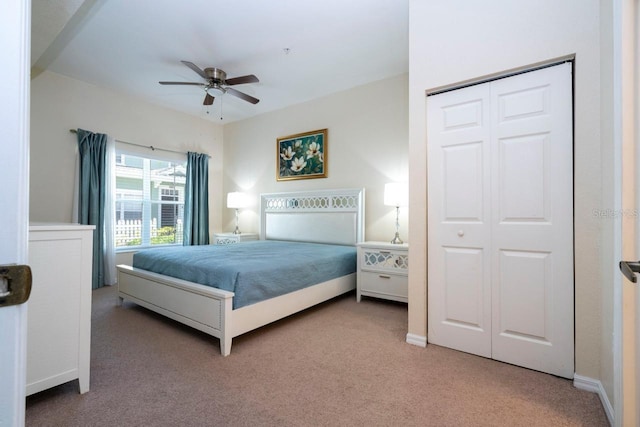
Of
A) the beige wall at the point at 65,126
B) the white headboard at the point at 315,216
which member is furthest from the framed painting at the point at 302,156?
the beige wall at the point at 65,126

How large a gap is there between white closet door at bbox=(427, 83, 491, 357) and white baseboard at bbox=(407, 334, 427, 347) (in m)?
0.06

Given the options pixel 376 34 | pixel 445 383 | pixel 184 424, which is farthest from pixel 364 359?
pixel 376 34

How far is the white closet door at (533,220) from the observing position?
71.1 inches

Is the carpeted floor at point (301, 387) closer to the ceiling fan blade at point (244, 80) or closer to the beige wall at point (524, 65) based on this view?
the beige wall at point (524, 65)

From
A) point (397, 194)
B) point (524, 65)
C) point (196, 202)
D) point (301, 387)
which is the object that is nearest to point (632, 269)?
point (524, 65)

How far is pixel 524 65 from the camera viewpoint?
190 centimetres

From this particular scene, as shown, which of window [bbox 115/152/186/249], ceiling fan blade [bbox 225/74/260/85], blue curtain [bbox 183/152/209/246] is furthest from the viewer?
blue curtain [bbox 183/152/209/246]

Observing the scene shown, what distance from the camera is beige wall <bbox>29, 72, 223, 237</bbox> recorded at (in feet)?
12.2

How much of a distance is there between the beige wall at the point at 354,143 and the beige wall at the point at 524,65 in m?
1.57

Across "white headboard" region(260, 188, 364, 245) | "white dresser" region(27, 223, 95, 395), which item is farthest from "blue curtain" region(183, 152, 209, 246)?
"white dresser" region(27, 223, 95, 395)

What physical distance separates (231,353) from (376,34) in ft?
10.4

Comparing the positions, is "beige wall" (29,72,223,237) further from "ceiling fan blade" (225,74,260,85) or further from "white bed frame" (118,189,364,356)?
"ceiling fan blade" (225,74,260,85)

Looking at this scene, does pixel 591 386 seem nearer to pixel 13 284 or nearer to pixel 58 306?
pixel 13 284

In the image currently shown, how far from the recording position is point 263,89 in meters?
4.33
